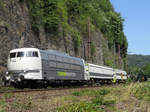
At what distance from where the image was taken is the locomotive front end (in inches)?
721

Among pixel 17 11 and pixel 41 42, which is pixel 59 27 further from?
pixel 17 11

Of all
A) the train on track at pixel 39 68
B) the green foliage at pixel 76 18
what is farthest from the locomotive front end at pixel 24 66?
the green foliage at pixel 76 18

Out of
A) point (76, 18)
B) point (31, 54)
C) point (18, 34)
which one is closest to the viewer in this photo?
point (31, 54)

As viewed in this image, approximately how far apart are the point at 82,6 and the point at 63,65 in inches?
927

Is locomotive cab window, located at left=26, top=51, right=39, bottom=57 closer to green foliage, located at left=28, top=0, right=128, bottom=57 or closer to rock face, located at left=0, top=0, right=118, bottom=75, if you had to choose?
rock face, located at left=0, top=0, right=118, bottom=75

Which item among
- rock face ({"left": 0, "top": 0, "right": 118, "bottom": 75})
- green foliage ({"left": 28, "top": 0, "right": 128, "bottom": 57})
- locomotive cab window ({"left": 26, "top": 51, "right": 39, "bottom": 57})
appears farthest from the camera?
green foliage ({"left": 28, "top": 0, "right": 128, "bottom": 57})

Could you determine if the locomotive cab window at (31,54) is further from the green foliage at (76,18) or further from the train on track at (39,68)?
the green foliage at (76,18)

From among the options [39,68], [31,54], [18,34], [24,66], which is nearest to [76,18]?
[18,34]

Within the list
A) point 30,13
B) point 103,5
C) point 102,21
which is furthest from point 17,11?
point 103,5

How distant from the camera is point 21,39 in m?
24.8

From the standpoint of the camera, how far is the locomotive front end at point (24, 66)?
60.1 feet

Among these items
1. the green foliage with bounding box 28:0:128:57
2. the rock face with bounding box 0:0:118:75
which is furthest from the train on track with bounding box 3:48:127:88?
the green foliage with bounding box 28:0:128:57

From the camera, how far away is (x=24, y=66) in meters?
18.6

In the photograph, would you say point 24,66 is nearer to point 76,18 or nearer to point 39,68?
point 39,68
